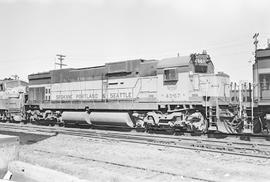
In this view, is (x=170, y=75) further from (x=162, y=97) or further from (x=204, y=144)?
(x=204, y=144)

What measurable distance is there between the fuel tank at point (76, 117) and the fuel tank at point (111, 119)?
39cm

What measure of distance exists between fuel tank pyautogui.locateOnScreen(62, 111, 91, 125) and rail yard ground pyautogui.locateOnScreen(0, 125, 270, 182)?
5.67 meters

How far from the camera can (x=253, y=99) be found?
13.0m

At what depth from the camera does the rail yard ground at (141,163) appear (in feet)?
22.6

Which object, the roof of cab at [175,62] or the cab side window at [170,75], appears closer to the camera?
the roof of cab at [175,62]

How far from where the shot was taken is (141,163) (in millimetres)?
8258

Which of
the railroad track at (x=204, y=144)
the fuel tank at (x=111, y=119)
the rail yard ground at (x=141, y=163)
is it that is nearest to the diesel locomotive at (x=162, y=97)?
the fuel tank at (x=111, y=119)

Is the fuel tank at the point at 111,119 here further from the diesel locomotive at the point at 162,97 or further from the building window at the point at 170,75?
the building window at the point at 170,75

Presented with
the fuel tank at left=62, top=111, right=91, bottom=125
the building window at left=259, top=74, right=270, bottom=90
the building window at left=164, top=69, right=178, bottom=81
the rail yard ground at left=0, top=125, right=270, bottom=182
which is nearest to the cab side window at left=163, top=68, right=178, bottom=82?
the building window at left=164, top=69, right=178, bottom=81

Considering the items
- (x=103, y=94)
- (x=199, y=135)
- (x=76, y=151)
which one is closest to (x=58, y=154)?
(x=76, y=151)

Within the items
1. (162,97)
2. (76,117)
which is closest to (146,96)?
(162,97)

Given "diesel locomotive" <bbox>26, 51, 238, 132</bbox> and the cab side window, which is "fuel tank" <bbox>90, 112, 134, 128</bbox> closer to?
"diesel locomotive" <bbox>26, 51, 238, 132</bbox>

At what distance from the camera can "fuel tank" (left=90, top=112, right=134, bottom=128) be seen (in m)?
15.7

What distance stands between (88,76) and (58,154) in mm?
9056
